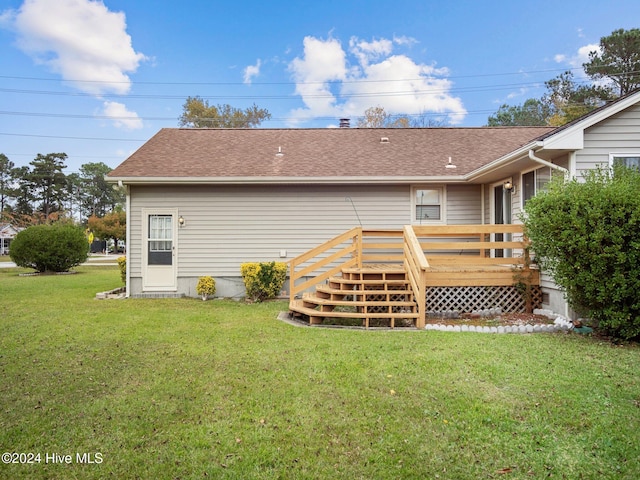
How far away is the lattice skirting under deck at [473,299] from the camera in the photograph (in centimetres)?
722

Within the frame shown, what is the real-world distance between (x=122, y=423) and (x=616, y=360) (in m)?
5.07

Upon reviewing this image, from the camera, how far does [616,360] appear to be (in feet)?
14.3

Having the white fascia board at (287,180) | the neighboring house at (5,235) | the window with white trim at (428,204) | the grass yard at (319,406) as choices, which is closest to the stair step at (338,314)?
the grass yard at (319,406)

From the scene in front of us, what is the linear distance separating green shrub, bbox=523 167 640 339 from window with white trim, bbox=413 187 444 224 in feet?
13.0

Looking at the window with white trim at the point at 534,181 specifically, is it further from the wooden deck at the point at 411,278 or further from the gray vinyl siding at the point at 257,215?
the gray vinyl siding at the point at 257,215

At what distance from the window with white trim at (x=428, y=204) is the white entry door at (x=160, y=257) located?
6.14 m

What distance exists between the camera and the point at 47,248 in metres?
16.9

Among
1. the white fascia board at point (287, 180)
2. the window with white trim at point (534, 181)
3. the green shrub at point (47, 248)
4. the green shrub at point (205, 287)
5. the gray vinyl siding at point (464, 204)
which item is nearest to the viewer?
the window with white trim at point (534, 181)

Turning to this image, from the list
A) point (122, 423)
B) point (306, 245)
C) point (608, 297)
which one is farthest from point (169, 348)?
point (608, 297)

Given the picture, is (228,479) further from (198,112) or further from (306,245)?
(198,112)

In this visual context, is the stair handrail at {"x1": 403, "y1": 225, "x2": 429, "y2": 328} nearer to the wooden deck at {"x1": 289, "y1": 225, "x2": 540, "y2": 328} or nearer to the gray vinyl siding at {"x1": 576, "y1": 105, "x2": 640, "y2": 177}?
the wooden deck at {"x1": 289, "y1": 225, "x2": 540, "y2": 328}

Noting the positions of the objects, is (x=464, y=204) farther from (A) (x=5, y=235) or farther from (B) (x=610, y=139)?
(A) (x=5, y=235)

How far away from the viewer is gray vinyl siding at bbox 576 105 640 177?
636 centimetres

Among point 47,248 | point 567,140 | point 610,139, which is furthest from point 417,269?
point 47,248
